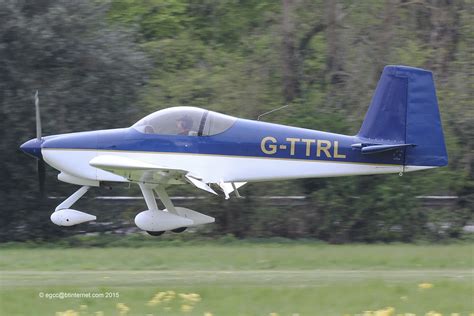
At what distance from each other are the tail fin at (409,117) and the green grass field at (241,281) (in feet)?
5.10

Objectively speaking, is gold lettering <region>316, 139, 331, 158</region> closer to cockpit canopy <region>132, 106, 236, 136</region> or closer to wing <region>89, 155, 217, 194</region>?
cockpit canopy <region>132, 106, 236, 136</region>

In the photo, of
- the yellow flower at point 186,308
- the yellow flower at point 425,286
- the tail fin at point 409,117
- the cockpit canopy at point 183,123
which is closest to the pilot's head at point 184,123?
the cockpit canopy at point 183,123

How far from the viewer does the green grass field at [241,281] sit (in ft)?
28.8

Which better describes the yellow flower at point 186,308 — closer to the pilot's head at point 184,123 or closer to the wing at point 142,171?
the wing at point 142,171

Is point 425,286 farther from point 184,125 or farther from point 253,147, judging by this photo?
point 184,125

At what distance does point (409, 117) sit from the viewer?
1394 centimetres

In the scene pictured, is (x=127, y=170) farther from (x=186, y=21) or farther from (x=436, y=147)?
(x=186, y=21)

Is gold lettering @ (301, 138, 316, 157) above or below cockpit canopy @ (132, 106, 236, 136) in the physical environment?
below

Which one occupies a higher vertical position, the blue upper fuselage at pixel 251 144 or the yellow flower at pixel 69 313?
the blue upper fuselage at pixel 251 144

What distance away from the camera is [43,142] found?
14180mm

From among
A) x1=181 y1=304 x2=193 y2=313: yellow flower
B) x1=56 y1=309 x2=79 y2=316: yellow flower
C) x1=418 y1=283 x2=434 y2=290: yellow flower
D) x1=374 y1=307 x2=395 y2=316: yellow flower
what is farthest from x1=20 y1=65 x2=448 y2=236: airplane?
x1=374 y1=307 x2=395 y2=316: yellow flower

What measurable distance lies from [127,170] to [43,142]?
78.8 inches

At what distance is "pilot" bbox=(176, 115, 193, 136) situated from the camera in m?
13.9

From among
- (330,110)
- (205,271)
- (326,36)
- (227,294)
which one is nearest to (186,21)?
(326,36)
